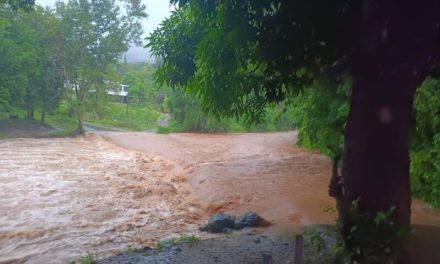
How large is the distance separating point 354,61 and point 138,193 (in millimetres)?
10821

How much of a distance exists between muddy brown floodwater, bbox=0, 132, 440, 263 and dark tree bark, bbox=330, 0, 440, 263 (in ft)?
16.6

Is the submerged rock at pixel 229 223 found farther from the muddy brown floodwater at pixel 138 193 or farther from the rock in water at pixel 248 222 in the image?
the muddy brown floodwater at pixel 138 193

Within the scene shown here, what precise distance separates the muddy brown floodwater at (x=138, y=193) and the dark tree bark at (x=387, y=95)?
16.6 ft

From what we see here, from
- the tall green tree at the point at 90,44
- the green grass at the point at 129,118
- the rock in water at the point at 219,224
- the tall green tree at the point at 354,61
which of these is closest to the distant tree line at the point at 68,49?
the tall green tree at the point at 90,44

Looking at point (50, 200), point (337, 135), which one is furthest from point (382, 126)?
point (50, 200)

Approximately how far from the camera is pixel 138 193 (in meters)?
14.0

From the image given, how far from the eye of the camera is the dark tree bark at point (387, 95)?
3.91 m

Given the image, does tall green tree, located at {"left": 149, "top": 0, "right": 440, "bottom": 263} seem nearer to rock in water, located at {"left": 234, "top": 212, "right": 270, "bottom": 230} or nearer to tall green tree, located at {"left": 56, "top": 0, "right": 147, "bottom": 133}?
rock in water, located at {"left": 234, "top": 212, "right": 270, "bottom": 230}

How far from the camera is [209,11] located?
4.97m

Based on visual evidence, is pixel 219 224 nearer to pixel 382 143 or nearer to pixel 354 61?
pixel 382 143

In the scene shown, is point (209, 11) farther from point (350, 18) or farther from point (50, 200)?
point (50, 200)

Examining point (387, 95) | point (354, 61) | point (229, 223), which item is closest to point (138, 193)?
point (229, 223)

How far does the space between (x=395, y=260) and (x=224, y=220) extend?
530 centimetres

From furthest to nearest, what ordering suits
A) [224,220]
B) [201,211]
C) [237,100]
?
[201,211] → [224,220] → [237,100]
